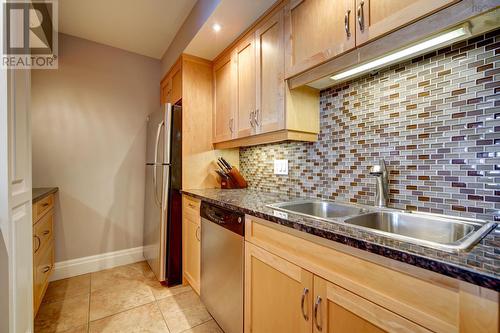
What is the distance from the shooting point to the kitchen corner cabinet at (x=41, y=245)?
1637 mm

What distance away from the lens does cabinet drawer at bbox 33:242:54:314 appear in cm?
162

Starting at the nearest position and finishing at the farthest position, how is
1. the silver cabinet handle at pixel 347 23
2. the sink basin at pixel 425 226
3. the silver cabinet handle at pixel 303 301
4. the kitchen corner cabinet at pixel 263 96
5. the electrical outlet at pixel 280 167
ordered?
the sink basin at pixel 425 226 < the silver cabinet handle at pixel 303 301 < the silver cabinet handle at pixel 347 23 < the kitchen corner cabinet at pixel 263 96 < the electrical outlet at pixel 280 167

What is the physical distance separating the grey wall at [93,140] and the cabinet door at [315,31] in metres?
2.21

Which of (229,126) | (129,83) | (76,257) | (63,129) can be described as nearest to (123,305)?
(76,257)

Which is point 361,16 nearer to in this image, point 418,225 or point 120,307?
point 418,225

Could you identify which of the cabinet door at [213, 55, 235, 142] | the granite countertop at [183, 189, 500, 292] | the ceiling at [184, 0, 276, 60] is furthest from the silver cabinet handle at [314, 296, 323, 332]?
the ceiling at [184, 0, 276, 60]

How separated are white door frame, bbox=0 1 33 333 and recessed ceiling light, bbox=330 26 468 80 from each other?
1547 millimetres

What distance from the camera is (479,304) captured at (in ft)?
1.71

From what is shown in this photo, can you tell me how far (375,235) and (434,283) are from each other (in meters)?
0.20

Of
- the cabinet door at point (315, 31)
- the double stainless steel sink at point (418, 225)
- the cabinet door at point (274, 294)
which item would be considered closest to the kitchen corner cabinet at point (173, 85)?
the cabinet door at point (315, 31)

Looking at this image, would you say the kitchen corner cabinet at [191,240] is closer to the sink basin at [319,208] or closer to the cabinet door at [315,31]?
the sink basin at [319,208]

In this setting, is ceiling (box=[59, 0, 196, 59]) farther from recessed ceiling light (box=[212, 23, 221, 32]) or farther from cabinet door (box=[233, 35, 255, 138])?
cabinet door (box=[233, 35, 255, 138])

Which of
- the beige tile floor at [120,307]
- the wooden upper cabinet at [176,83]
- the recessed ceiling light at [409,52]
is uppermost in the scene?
the wooden upper cabinet at [176,83]

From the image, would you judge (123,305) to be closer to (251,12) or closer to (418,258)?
(418,258)
